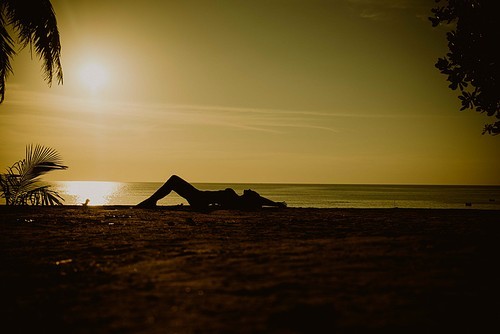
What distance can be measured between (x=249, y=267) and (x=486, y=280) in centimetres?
246

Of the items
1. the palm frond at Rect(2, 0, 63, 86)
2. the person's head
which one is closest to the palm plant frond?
the palm frond at Rect(2, 0, 63, 86)

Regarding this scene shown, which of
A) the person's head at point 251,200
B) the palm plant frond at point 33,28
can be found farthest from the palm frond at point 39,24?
the person's head at point 251,200

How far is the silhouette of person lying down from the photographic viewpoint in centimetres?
1333

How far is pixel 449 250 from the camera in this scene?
16.2 feet

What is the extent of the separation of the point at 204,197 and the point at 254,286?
10.4 meters

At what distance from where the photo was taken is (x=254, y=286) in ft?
12.2

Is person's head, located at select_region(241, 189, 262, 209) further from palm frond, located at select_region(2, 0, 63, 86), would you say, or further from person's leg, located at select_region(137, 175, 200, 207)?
palm frond, located at select_region(2, 0, 63, 86)

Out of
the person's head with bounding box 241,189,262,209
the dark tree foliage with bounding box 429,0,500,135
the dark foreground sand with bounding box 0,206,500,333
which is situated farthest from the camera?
the person's head with bounding box 241,189,262,209

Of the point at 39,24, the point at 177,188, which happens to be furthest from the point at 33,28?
the point at 177,188

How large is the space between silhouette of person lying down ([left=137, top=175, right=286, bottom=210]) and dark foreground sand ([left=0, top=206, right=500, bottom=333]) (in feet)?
22.3

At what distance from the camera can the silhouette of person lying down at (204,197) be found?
13.3 meters

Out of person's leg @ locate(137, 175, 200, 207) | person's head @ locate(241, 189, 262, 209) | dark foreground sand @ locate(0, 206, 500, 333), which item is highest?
person's leg @ locate(137, 175, 200, 207)

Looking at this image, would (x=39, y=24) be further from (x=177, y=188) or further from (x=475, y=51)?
(x=475, y=51)

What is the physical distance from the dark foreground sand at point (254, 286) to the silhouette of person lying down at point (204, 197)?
6789 mm
